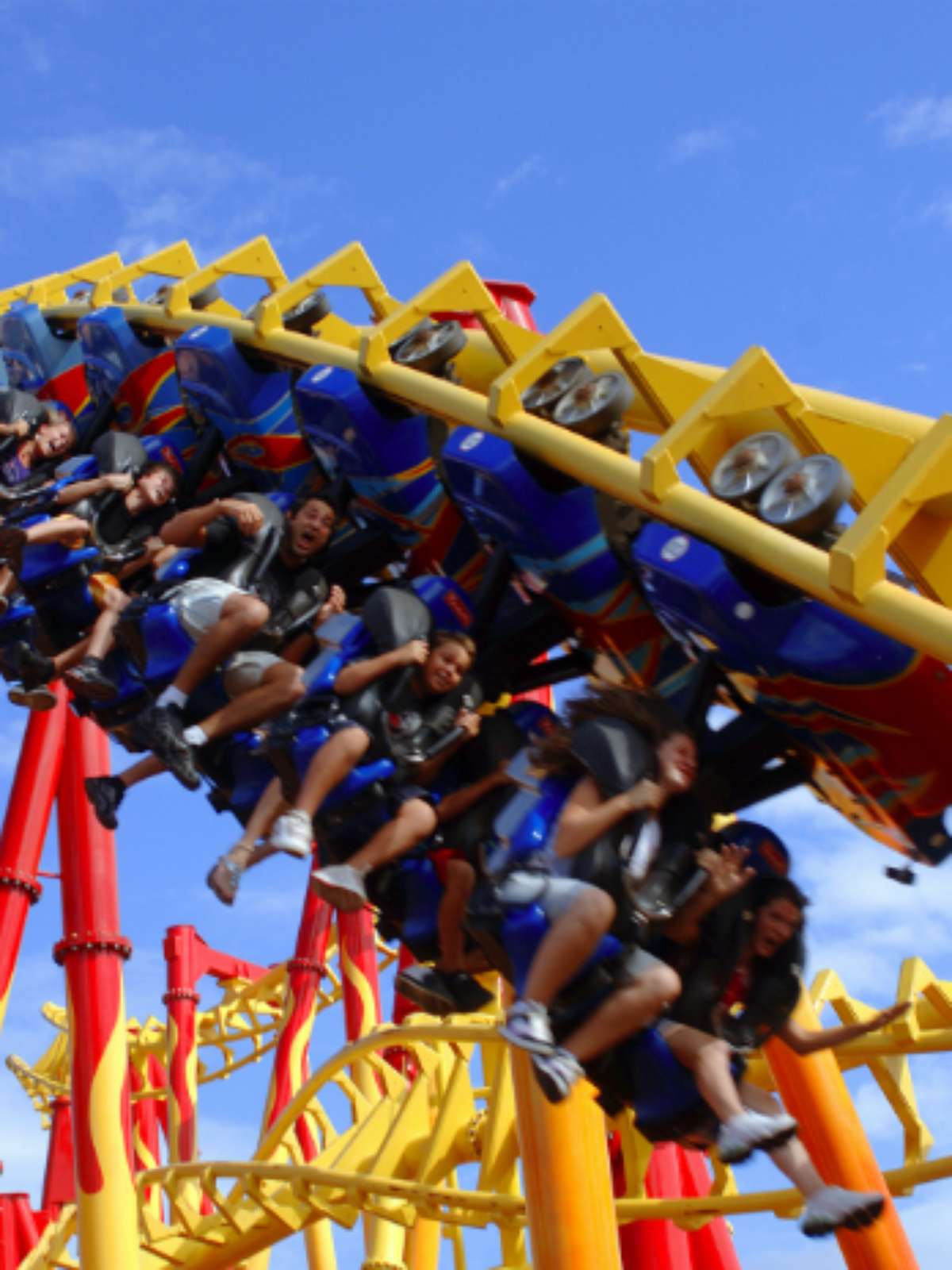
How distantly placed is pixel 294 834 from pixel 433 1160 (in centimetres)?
251

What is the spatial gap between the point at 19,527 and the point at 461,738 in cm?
179

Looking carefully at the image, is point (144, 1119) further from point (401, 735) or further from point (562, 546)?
point (562, 546)

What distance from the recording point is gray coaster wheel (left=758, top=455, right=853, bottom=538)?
3396 millimetres

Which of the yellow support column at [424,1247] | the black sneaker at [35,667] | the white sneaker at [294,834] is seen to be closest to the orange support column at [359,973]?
the yellow support column at [424,1247]

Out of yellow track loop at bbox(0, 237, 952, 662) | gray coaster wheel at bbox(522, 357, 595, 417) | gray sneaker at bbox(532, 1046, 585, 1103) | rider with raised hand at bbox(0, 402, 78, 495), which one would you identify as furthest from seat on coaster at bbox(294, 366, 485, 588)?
gray sneaker at bbox(532, 1046, 585, 1103)

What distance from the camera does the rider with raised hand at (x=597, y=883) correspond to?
3.39 metres

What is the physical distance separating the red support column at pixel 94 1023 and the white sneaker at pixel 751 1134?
11.8 ft

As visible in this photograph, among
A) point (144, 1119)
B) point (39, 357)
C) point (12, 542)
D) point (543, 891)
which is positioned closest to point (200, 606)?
point (12, 542)

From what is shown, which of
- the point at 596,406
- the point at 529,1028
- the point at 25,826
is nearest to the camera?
the point at 529,1028

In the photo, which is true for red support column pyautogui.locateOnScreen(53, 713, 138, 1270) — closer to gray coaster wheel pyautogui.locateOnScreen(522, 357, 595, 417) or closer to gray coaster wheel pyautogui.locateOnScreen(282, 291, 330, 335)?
gray coaster wheel pyautogui.locateOnScreen(282, 291, 330, 335)

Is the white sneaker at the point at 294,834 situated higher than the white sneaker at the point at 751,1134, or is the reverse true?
the white sneaker at the point at 294,834

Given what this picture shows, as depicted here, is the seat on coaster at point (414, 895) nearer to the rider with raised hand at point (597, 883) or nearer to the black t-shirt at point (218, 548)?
the rider with raised hand at point (597, 883)

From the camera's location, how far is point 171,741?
14.6 ft

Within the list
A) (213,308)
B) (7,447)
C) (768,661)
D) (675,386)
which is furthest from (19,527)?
(768,661)
